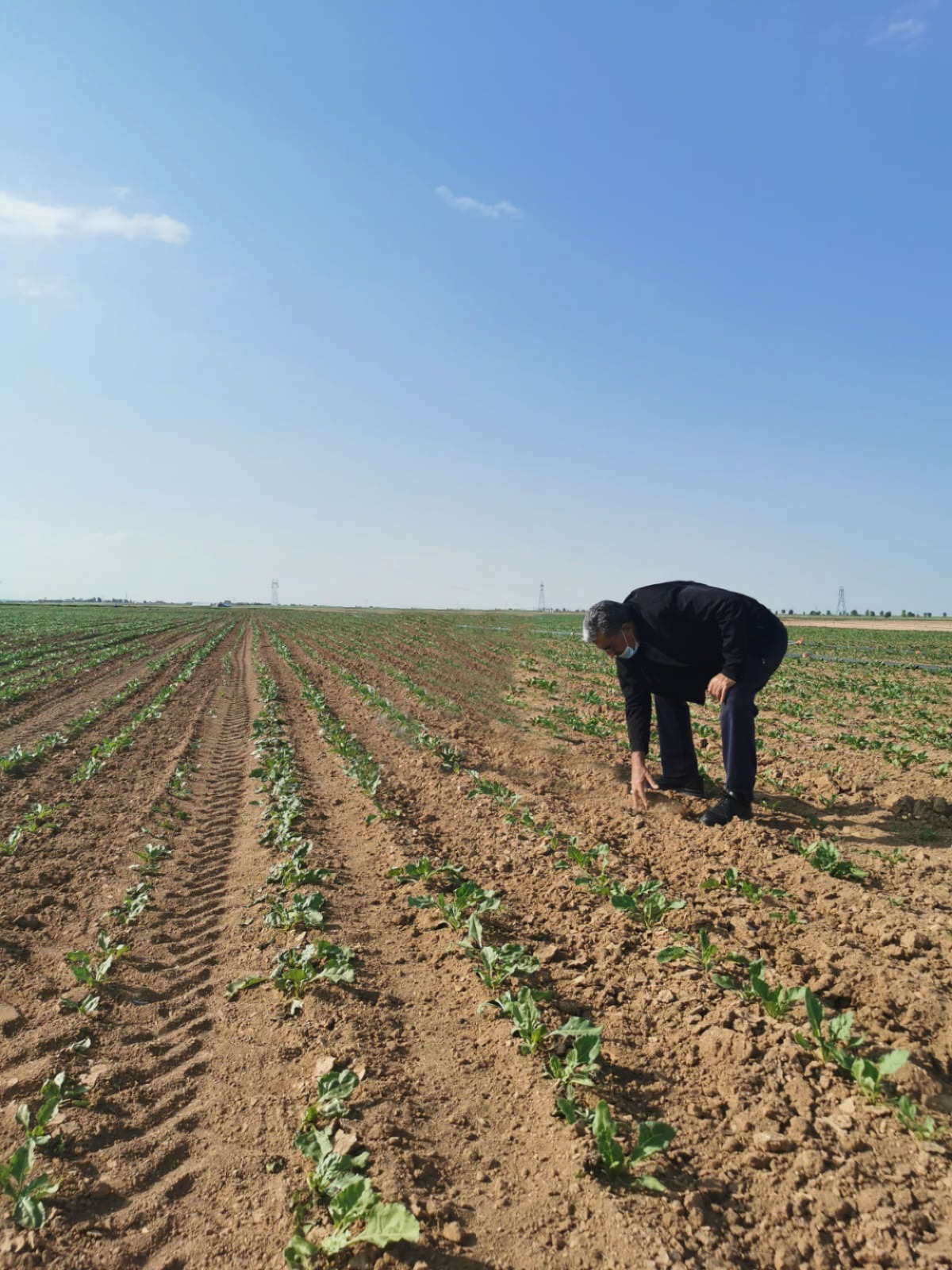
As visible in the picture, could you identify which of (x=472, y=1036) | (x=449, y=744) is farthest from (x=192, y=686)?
(x=472, y=1036)

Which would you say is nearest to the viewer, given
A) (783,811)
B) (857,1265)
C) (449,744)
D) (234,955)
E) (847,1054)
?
(857,1265)

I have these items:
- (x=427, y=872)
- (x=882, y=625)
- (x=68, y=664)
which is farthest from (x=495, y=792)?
(x=882, y=625)

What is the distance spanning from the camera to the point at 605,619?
529 centimetres

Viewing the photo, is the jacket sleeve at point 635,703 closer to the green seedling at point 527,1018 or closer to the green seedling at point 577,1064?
the green seedling at point 527,1018

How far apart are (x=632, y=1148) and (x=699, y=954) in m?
1.33

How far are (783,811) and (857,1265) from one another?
4.37m

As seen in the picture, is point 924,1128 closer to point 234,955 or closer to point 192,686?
point 234,955

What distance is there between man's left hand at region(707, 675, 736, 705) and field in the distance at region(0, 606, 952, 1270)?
3.45ft

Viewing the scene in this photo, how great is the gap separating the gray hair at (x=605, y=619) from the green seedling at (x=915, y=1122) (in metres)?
3.35

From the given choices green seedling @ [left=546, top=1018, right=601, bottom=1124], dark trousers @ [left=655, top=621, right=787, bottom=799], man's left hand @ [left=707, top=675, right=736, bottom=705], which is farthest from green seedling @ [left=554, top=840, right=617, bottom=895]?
green seedling @ [left=546, top=1018, right=601, bottom=1124]

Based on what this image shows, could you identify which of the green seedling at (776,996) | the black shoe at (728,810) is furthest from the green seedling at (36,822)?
the green seedling at (776,996)

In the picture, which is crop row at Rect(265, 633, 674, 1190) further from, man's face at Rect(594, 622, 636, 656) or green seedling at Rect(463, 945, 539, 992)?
man's face at Rect(594, 622, 636, 656)

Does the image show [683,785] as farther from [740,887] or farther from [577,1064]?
[577,1064]

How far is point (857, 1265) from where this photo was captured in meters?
1.96
